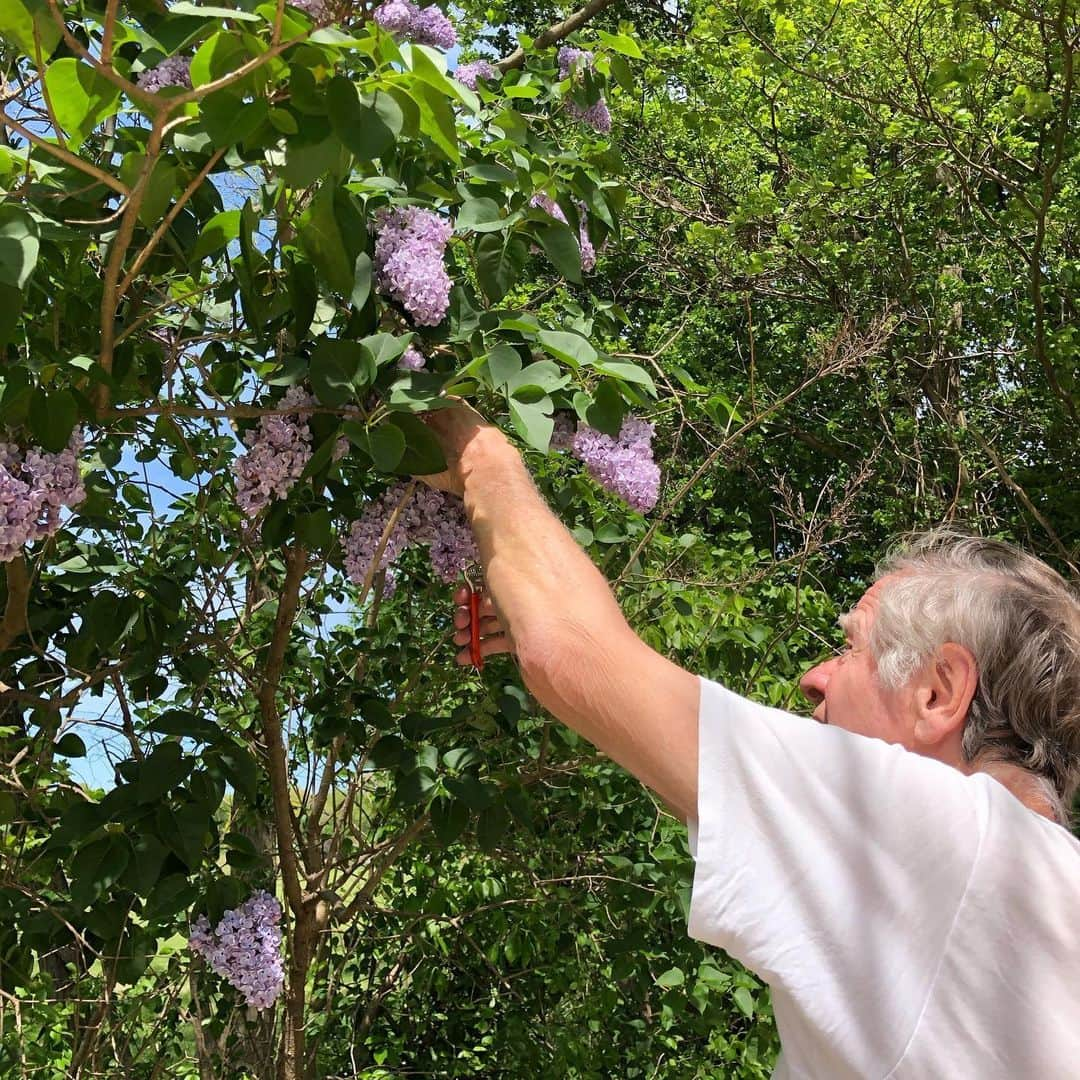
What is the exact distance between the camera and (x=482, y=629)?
5.35 ft

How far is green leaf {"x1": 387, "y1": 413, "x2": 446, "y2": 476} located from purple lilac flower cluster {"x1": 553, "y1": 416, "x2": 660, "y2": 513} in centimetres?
27

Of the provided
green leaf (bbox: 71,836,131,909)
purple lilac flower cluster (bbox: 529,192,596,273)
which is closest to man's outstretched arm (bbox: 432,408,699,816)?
purple lilac flower cluster (bbox: 529,192,596,273)

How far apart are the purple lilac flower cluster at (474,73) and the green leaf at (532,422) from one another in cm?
86

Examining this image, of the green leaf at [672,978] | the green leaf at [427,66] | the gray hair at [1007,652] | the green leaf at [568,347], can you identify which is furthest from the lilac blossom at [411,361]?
the green leaf at [672,978]

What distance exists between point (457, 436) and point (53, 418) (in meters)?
0.43

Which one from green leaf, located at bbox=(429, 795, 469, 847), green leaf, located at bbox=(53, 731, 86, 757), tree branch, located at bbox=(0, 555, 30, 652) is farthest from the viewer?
green leaf, located at bbox=(53, 731, 86, 757)

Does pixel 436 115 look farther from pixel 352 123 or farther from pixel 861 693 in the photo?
pixel 861 693

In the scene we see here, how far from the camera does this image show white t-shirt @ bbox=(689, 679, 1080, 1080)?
0.99 meters

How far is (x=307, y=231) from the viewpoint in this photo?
4.53 feet

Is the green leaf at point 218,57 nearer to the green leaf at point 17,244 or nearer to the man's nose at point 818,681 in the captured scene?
the green leaf at point 17,244

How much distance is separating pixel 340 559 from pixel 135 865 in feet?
2.08

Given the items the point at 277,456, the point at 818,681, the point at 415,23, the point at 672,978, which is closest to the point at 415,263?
the point at 277,456

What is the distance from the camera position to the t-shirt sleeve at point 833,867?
1004 mm

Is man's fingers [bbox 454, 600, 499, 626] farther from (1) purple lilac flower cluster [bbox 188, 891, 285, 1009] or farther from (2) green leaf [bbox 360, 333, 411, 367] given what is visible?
(1) purple lilac flower cluster [bbox 188, 891, 285, 1009]
